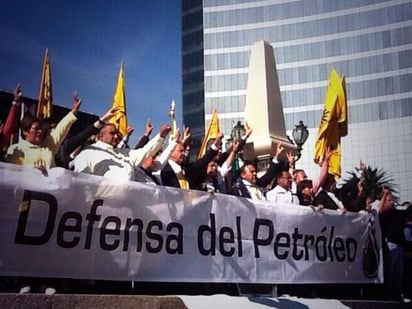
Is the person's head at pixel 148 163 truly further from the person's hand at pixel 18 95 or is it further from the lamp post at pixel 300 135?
the lamp post at pixel 300 135

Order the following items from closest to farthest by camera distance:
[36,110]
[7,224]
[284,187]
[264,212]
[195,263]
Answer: [7,224] → [36,110] → [195,263] → [264,212] → [284,187]

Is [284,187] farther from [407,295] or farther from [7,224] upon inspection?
[7,224]

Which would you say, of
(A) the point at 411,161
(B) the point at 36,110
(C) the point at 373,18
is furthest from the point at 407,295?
(B) the point at 36,110

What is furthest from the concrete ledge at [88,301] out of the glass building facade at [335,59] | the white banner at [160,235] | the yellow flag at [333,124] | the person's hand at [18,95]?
the glass building facade at [335,59]

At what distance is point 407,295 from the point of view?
6.89 meters

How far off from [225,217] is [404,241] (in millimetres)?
2327

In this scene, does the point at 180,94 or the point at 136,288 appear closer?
the point at 136,288

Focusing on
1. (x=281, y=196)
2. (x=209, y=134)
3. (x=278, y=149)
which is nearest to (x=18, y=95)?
(x=209, y=134)

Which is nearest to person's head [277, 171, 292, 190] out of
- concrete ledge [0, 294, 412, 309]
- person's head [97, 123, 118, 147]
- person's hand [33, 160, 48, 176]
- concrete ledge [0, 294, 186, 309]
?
concrete ledge [0, 294, 412, 309]

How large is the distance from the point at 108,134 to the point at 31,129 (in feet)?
1.96

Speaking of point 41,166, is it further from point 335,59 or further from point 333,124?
point 335,59

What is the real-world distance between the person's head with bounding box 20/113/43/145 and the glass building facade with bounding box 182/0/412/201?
3.33 m

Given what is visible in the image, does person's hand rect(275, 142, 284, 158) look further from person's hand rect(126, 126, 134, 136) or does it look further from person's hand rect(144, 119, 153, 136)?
person's hand rect(126, 126, 134, 136)

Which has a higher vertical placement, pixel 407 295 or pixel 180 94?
pixel 180 94
